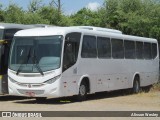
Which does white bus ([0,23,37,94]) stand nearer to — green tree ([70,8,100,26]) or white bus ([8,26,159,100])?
white bus ([8,26,159,100])

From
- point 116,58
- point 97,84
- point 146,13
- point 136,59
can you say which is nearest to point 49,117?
point 97,84

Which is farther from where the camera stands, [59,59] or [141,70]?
[141,70]

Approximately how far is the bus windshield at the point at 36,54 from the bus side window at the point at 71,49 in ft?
1.04

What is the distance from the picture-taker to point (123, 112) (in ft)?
52.8

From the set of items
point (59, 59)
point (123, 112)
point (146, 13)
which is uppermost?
point (146, 13)

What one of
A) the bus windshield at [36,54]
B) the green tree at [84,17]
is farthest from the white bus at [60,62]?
the green tree at [84,17]

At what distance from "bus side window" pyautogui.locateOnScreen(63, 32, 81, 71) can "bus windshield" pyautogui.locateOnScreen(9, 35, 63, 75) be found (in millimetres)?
318

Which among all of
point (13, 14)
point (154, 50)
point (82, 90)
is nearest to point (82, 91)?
point (82, 90)

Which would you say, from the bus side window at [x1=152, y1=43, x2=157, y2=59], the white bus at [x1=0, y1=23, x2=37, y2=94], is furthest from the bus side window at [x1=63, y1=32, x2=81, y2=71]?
the bus side window at [x1=152, y1=43, x2=157, y2=59]

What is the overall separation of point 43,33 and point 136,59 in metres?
8.37

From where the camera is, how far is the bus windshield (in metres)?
19.4

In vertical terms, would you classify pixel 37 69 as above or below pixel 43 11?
below

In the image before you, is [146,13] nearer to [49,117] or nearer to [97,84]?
[97,84]

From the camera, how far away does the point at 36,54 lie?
64.9 ft
